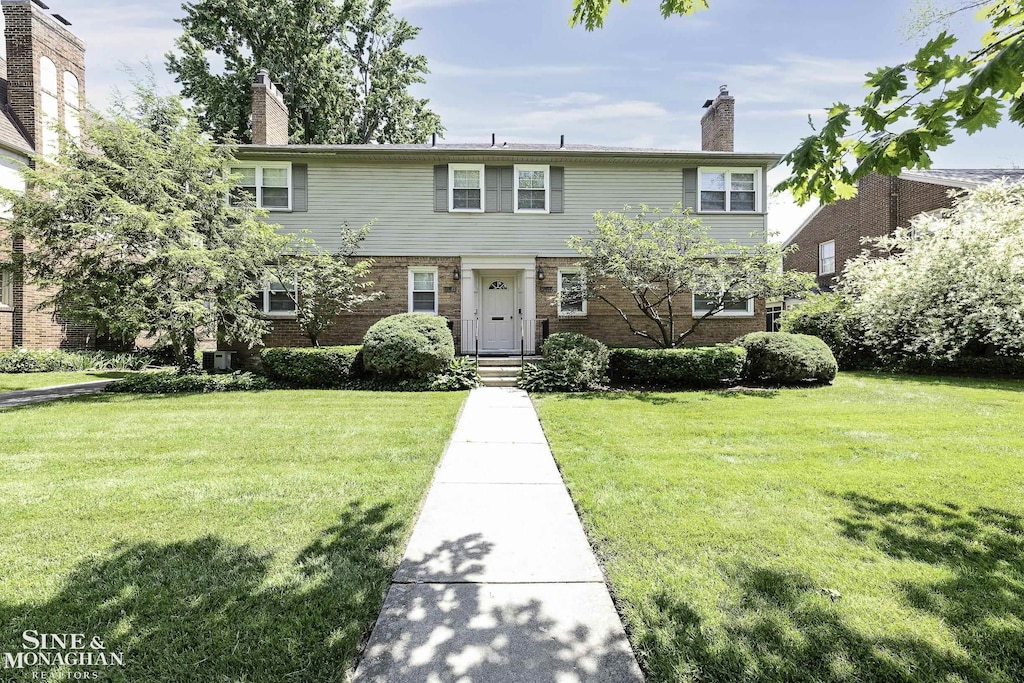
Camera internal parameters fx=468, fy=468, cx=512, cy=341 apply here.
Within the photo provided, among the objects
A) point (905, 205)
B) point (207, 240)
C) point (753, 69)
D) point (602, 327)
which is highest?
point (905, 205)

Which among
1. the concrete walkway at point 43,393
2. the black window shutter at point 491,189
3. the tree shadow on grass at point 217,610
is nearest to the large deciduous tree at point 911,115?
the tree shadow on grass at point 217,610

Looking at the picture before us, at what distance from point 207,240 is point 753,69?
10.8m

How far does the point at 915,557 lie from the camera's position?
9.48ft

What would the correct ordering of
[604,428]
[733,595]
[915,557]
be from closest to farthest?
1. [733,595]
2. [915,557]
3. [604,428]

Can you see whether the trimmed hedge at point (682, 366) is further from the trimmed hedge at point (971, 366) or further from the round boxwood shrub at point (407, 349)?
the trimmed hedge at point (971, 366)

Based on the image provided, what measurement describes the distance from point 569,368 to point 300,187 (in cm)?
902

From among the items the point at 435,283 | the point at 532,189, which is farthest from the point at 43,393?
the point at 532,189

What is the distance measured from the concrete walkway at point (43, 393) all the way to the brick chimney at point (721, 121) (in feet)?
54.8

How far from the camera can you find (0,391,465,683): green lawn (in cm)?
214

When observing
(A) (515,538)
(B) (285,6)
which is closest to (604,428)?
(A) (515,538)

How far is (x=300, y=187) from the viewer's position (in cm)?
1284

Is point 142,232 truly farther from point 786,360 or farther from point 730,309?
point 730,309

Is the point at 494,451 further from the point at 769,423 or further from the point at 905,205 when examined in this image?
the point at 905,205

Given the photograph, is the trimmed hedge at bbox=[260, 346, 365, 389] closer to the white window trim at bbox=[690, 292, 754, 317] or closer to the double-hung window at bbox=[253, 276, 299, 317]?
the double-hung window at bbox=[253, 276, 299, 317]
